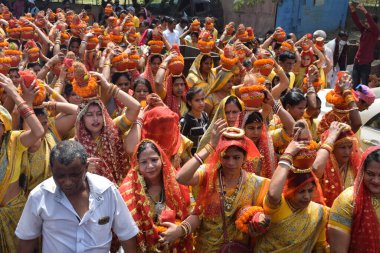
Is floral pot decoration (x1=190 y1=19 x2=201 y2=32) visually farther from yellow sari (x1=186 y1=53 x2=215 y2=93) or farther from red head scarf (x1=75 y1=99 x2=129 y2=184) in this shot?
red head scarf (x1=75 y1=99 x2=129 y2=184)

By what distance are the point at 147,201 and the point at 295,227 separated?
38.9 inches

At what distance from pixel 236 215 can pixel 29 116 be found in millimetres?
1576

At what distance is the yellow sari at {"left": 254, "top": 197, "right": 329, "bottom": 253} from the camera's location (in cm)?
317

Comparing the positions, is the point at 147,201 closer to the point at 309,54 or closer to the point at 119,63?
the point at 119,63

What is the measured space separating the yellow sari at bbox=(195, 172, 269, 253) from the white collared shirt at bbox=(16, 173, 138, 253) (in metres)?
0.77

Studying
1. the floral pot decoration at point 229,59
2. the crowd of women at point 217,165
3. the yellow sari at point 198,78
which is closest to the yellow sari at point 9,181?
the crowd of women at point 217,165

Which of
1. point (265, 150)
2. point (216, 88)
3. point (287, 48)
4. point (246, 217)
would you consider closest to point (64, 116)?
point (265, 150)

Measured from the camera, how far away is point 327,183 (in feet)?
12.7

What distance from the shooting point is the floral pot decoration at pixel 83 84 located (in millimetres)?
4102

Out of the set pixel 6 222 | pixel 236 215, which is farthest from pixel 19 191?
pixel 236 215

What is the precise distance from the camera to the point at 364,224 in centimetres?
296

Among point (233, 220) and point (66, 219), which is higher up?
point (66, 219)

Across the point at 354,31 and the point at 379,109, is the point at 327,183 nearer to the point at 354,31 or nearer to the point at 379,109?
the point at 379,109

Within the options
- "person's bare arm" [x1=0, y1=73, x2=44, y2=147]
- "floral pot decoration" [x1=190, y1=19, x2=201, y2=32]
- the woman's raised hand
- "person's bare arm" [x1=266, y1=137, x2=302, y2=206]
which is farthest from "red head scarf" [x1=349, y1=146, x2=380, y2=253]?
"floral pot decoration" [x1=190, y1=19, x2=201, y2=32]
